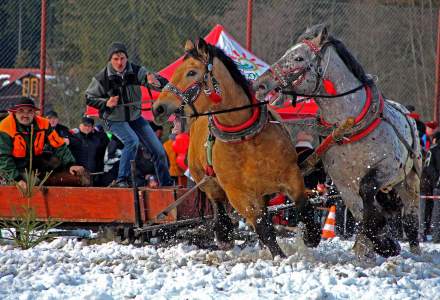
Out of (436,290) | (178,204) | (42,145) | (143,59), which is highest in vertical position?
(143,59)

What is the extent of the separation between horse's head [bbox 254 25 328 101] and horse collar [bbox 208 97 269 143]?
169 millimetres

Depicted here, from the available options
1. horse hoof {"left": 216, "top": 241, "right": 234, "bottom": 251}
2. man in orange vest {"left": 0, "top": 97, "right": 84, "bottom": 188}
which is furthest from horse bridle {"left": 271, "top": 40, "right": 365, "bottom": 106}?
man in orange vest {"left": 0, "top": 97, "right": 84, "bottom": 188}

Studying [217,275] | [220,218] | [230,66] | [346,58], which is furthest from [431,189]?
[217,275]

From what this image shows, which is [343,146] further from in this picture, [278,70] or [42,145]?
[42,145]

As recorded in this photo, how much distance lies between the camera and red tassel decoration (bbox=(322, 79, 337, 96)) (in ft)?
22.7

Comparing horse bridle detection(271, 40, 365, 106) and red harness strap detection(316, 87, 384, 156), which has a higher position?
horse bridle detection(271, 40, 365, 106)

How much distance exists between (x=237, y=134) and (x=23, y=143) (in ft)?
10.2

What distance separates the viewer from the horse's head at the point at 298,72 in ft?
22.5

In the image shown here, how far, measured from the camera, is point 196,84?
685 centimetres

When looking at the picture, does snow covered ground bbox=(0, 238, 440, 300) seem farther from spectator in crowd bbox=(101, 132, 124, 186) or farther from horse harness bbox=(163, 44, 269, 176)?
spectator in crowd bbox=(101, 132, 124, 186)

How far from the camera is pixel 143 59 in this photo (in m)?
16.9

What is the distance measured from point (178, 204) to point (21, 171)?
75.8 inches

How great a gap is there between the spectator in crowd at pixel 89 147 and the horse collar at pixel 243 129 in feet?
15.9

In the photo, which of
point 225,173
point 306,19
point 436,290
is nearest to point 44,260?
point 225,173
